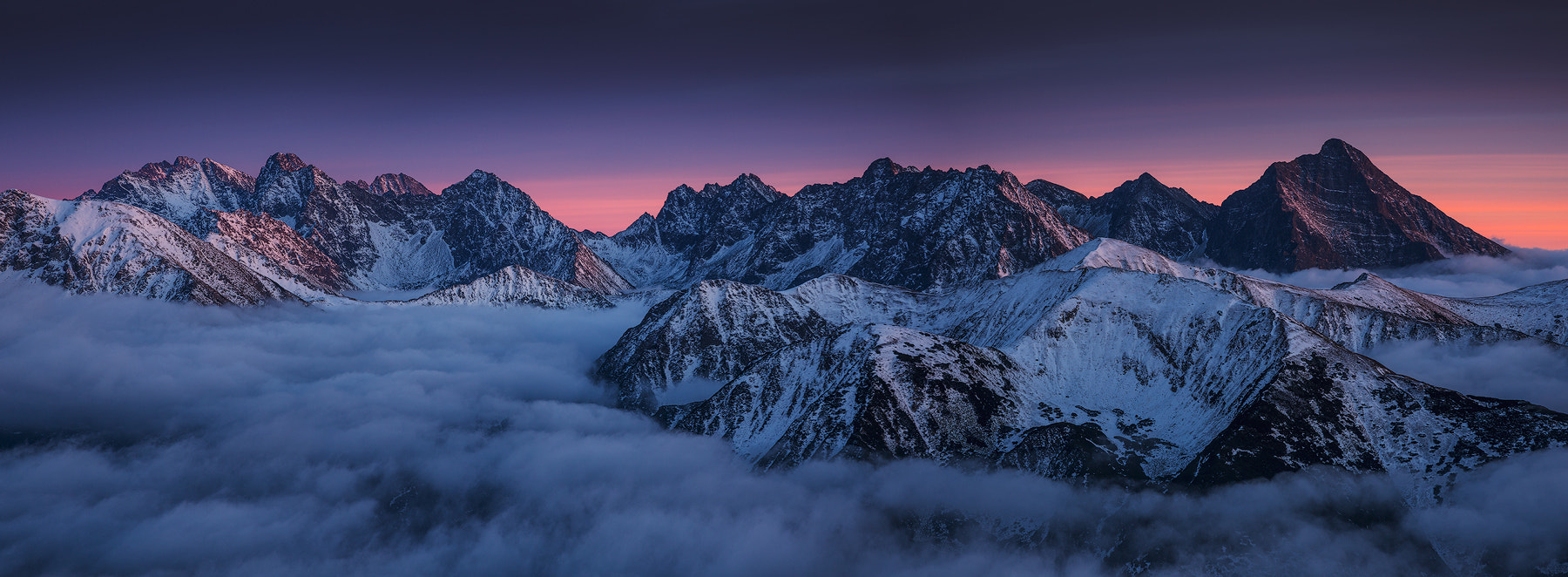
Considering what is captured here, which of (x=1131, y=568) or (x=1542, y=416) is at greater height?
(x=1542, y=416)

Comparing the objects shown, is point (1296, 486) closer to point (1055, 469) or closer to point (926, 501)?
point (1055, 469)

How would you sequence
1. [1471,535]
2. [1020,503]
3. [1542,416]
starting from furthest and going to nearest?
[1020,503]
[1542,416]
[1471,535]

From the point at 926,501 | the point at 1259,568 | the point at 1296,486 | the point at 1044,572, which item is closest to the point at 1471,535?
the point at 1296,486

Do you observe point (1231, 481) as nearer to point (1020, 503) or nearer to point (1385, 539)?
point (1385, 539)

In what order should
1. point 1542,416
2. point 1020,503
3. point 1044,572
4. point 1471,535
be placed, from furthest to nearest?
point 1020,503 → point 1044,572 → point 1542,416 → point 1471,535

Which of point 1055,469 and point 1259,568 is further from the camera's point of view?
point 1055,469

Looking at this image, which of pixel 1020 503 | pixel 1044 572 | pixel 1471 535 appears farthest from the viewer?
pixel 1020 503

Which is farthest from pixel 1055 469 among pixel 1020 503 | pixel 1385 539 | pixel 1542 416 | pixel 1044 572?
pixel 1542 416

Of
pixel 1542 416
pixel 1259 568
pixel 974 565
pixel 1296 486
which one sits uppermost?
pixel 1542 416

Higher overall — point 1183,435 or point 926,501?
point 1183,435
